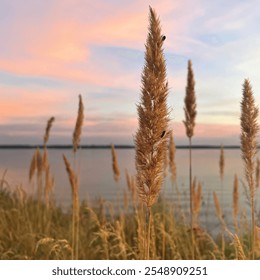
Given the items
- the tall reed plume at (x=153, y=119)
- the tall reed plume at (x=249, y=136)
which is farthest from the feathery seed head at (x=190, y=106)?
the tall reed plume at (x=153, y=119)

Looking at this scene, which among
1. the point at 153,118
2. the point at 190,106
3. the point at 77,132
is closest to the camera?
the point at 153,118

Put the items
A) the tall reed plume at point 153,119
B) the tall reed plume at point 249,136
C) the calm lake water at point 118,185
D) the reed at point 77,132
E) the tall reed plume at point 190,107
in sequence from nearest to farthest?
the tall reed plume at point 153,119 → the tall reed plume at point 249,136 → the tall reed plume at point 190,107 → the reed at point 77,132 → the calm lake water at point 118,185

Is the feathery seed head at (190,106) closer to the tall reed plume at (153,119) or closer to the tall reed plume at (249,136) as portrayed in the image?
the tall reed plume at (249,136)

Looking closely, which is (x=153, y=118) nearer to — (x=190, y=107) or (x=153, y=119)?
(x=153, y=119)

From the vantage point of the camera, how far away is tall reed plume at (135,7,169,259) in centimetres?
183

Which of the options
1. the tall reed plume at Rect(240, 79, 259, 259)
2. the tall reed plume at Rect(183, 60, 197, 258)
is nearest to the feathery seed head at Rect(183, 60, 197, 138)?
the tall reed plume at Rect(183, 60, 197, 258)

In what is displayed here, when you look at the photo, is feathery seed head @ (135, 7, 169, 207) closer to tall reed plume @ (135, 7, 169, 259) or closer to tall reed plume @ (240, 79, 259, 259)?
tall reed plume @ (135, 7, 169, 259)

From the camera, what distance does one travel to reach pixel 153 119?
6.03 ft

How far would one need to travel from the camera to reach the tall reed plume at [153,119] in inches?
72.2

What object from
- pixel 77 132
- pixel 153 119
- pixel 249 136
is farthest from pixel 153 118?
pixel 77 132

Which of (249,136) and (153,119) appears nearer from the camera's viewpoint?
(153,119)
